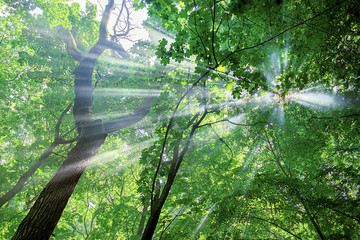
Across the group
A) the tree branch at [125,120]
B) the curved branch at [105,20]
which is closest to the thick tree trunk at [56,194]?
the tree branch at [125,120]

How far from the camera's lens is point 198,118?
5812 mm

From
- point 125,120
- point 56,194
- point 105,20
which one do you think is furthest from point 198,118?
point 105,20

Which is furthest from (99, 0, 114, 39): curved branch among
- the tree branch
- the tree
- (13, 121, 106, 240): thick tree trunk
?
(13, 121, 106, 240): thick tree trunk

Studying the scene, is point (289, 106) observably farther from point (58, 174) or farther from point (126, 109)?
point (126, 109)

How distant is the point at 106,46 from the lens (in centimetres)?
609

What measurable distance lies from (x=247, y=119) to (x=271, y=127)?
894 mm

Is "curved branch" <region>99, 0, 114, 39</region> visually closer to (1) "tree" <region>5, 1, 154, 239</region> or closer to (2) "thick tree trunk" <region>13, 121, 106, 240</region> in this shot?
(1) "tree" <region>5, 1, 154, 239</region>

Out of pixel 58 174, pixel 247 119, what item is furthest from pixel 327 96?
pixel 58 174

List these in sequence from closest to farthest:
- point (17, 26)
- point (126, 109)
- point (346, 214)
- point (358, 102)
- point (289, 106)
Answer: point (346, 214)
point (358, 102)
point (289, 106)
point (126, 109)
point (17, 26)

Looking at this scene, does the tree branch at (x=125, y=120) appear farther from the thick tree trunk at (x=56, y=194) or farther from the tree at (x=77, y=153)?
the thick tree trunk at (x=56, y=194)

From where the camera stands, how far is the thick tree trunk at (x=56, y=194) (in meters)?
2.70

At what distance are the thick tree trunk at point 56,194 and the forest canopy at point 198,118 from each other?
24 mm

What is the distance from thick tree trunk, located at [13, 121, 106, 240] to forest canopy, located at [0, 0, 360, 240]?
24 millimetres

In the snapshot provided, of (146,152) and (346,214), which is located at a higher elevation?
(346,214)
